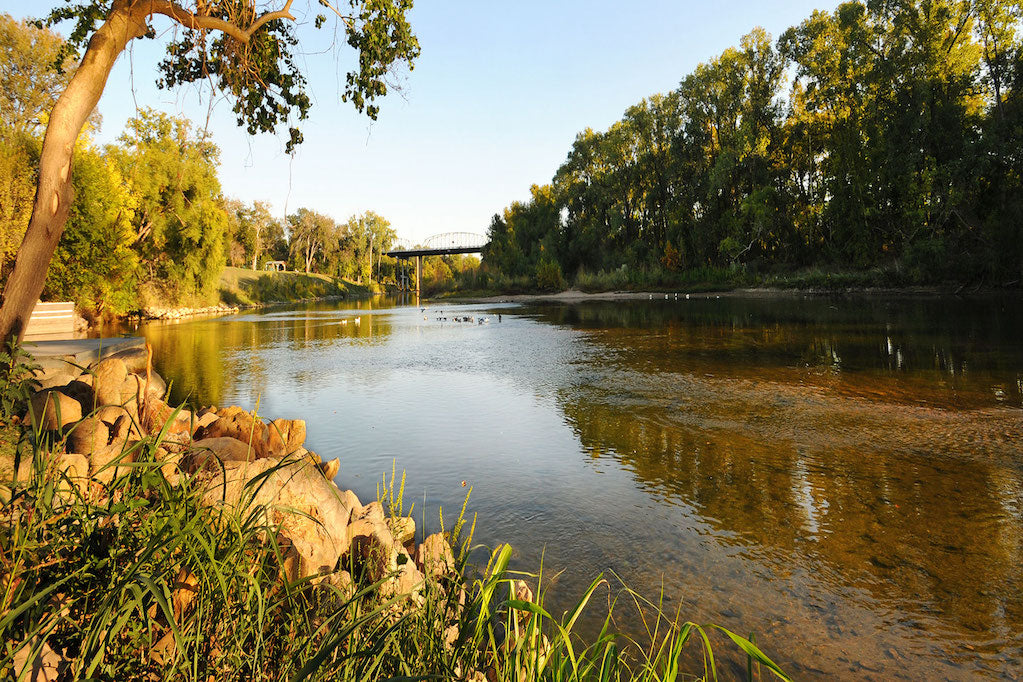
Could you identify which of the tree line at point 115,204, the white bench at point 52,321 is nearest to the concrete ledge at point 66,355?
the white bench at point 52,321

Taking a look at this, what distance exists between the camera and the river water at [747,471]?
12.1 feet

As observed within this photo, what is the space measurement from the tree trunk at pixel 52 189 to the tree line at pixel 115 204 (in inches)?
595

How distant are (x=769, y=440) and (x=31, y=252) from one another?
8.35 meters

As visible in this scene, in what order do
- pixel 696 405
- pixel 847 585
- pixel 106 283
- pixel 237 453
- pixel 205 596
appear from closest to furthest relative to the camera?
pixel 205 596, pixel 847 585, pixel 237 453, pixel 696 405, pixel 106 283

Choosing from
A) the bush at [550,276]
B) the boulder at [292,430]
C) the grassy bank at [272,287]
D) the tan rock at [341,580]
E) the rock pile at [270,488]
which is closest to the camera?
the rock pile at [270,488]

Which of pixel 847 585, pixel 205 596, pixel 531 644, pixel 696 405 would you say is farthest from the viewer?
pixel 696 405

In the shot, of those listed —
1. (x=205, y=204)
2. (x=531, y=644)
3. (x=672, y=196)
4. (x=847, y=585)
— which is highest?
(x=672, y=196)

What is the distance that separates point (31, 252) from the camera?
17.9 feet

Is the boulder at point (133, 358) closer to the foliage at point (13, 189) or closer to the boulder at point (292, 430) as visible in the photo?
the boulder at point (292, 430)

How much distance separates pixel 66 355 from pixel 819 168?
173ft

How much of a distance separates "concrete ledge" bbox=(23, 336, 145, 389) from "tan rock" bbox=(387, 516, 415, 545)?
300 cm

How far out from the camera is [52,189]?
17.9 feet

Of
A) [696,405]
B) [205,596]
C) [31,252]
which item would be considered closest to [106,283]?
[31,252]

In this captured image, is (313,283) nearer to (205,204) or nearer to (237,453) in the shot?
(205,204)
